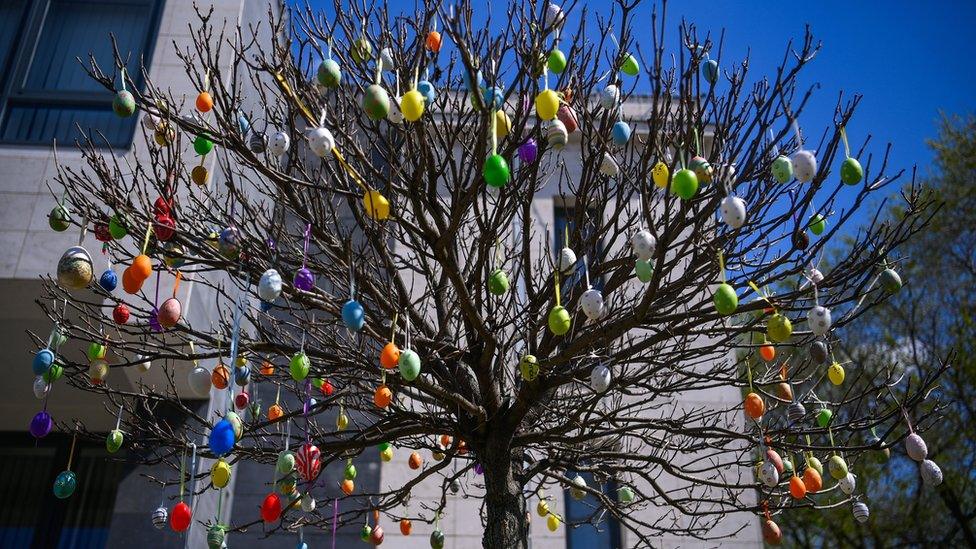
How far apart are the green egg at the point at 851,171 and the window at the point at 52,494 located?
779 centimetres

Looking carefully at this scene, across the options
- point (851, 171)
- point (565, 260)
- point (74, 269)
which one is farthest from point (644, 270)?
point (74, 269)

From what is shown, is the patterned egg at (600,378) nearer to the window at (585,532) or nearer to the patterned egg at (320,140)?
the patterned egg at (320,140)

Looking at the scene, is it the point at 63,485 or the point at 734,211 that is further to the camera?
the point at 63,485

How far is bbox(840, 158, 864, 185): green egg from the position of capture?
4039 mm

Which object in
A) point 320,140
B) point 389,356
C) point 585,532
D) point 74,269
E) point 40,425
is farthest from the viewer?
point 585,532

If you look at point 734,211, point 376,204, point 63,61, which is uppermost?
point 63,61

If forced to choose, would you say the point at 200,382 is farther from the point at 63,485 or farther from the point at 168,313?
the point at 63,485

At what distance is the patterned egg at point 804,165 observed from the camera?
12.3 ft

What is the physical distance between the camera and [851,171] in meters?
Answer: 4.05

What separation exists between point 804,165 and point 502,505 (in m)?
2.76

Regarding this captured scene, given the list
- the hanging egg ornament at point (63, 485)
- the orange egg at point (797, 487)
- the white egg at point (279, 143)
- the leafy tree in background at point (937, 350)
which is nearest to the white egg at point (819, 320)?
the orange egg at point (797, 487)

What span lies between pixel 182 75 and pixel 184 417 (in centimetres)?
378

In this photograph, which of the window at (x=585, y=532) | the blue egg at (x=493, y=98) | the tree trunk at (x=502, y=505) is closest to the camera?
the blue egg at (x=493, y=98)

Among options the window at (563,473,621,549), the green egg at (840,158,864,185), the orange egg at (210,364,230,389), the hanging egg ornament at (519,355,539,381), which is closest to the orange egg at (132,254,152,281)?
the orange egg at (210,364,230,389)
